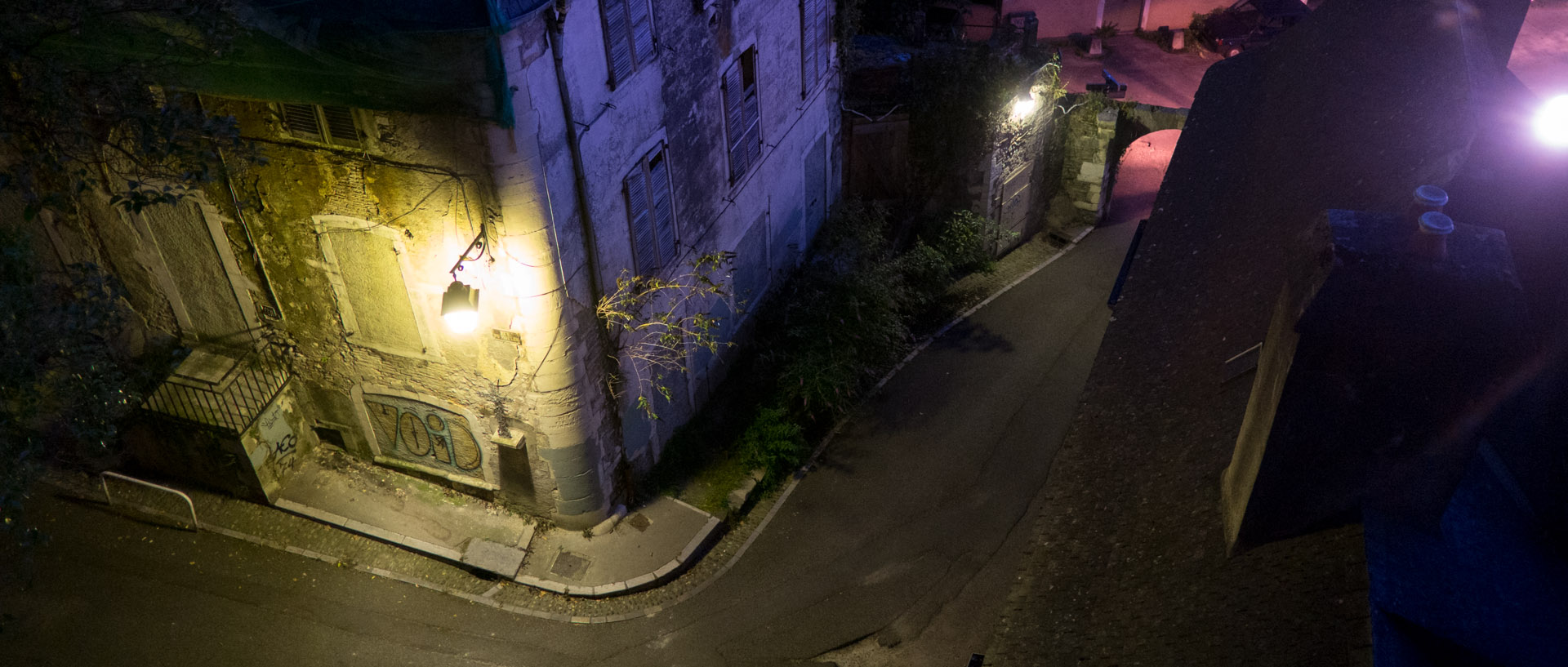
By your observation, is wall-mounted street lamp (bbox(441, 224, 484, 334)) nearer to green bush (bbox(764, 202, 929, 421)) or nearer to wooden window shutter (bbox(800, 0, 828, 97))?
green bush (bbox(764, 202, 929, 421))

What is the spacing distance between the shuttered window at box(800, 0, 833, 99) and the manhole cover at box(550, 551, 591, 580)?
893 cm

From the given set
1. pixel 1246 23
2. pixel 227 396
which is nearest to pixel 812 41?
pixel 227 396

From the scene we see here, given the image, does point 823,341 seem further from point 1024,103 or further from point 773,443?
point 1024,103

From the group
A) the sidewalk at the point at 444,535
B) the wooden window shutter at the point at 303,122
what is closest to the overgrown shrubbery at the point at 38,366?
the wooden window shutter at the point at 303,122

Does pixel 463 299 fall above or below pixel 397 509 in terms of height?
above

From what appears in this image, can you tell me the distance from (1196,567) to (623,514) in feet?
30.0

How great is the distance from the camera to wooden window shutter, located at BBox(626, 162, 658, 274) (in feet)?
43.6

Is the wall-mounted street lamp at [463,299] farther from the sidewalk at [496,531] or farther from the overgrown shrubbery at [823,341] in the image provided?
the overgrown shrubbery at [823,341]

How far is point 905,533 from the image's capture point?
1529cm

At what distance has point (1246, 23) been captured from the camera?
105 feet

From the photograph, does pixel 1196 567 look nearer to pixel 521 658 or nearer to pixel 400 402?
pixel 521 658

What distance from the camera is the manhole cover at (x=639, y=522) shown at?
15055 mm

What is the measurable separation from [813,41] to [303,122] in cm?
930

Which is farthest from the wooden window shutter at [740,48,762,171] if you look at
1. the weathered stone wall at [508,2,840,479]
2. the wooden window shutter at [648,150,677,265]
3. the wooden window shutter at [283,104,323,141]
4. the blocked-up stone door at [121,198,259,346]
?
the blocked-up stone door at [121,198,259,346]
